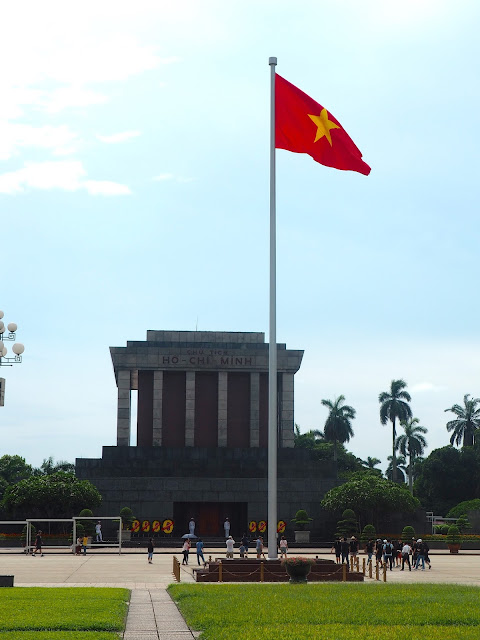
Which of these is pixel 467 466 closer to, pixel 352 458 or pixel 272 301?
pixel 352 458

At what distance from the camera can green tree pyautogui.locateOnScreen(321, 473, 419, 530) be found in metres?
63.8

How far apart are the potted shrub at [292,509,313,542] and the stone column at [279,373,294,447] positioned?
532 inches

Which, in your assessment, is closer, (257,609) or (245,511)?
(257,609)

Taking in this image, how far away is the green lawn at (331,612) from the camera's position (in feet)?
56.0

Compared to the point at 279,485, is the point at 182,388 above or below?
above

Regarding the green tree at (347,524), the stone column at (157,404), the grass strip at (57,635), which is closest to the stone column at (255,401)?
the stone column at (157,404)

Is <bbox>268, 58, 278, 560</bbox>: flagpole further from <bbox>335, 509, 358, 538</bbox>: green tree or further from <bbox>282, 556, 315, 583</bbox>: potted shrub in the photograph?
<bbox>335, 509, 358, 538</bbox>: green tree

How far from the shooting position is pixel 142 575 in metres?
37.8

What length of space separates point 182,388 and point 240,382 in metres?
5.23

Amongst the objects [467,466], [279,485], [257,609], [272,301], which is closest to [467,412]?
[467,466]

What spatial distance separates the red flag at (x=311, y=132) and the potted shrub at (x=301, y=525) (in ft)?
124

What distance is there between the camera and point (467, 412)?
125m

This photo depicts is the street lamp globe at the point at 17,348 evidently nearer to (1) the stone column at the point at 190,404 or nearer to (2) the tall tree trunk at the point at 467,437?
(1) the stone column at the point at 190,404

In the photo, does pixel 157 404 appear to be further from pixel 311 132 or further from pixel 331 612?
pixel 331 612
